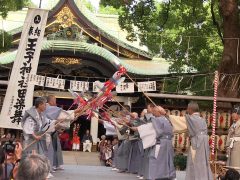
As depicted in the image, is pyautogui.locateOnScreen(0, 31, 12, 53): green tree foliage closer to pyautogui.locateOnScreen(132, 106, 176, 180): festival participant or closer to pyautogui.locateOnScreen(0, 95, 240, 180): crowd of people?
pyautogui.locateOnScreen(0, 95, 240, 180): crowd of people

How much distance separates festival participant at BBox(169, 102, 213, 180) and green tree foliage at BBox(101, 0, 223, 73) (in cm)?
847

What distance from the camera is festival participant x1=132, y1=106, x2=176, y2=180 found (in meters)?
9.27

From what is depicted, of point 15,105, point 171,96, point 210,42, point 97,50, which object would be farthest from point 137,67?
point 15,105

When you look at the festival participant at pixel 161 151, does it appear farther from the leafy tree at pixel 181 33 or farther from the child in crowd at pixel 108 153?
the child in crowd at pixel 108 153

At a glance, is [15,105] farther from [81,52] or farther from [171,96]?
[81,52]

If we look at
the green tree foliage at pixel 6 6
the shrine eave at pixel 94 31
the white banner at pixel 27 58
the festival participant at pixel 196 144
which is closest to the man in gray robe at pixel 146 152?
the festival participant at pixel 196 144

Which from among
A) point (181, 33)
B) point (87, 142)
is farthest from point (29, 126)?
point (87, 142)

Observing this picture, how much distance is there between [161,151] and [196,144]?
2.67ft

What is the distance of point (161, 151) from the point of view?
9.34m

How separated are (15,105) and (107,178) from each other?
4.35 meters

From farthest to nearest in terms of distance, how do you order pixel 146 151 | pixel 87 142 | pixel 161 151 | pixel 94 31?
pixel 87 142, pixel 94 31, pixel 146 151, pixel 161 151

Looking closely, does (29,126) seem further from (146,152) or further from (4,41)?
(4,41)

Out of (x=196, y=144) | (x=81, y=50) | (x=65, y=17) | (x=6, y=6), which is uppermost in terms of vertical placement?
(x=65, y=17)

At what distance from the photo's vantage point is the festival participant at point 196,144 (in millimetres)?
8703
